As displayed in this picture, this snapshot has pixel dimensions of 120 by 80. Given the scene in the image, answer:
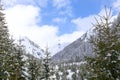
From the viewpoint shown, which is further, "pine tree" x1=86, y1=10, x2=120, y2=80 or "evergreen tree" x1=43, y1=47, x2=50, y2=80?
"evergreen tree" x1=43, y1=47, x2=50, y2=80

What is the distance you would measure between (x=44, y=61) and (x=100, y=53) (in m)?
25.2

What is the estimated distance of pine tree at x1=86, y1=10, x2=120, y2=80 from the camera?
2255 centimetres

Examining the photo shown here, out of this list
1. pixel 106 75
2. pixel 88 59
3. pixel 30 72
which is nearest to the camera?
pixel 106 75

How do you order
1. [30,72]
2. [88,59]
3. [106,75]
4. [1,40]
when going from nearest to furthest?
1. [106,75]
2. [88,59]
3. [1,40]
4. [30,72]

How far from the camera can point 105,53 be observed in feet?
76.7

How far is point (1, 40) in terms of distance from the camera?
94.2 feet

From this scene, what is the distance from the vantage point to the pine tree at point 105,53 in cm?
2255

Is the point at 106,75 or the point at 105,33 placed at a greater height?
the point at 105,33

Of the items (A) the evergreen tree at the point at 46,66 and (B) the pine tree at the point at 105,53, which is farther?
(A) the evergreen tree at the point at 46,66

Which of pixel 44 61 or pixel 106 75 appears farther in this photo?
pixel 44 61

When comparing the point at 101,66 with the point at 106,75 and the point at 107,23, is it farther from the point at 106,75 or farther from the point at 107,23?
the point at 107,23

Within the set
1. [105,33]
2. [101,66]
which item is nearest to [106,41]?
[105,33]

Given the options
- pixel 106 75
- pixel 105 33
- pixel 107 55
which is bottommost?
pixel 106 75

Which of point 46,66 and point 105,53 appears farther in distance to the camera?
point 46,66
